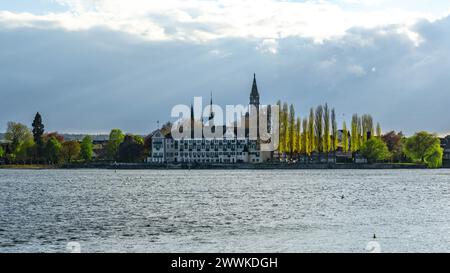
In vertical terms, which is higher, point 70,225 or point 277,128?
point 277,128

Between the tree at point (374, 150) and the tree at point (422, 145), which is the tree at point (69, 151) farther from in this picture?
the tree at point (422, 145)

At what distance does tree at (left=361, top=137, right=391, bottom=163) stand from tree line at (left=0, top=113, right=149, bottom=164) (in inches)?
2159

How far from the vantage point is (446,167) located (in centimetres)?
17488

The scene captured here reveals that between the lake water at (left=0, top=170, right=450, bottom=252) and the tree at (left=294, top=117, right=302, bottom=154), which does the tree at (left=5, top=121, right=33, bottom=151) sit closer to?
the tree at (left=294, top=117, right=302, bottom=154)

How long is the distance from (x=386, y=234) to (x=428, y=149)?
381 ft

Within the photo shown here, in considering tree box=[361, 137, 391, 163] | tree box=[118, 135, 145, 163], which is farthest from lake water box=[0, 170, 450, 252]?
tree box=[118, 135, 145, 163]

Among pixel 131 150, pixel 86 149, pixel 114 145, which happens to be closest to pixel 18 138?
pixel 86 149

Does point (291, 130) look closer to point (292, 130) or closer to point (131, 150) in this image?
point (292, 130)

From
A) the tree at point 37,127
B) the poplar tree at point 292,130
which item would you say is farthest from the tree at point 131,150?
the poplar tree at point 292,130

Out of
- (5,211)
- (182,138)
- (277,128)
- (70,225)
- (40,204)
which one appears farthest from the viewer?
(182,138)
